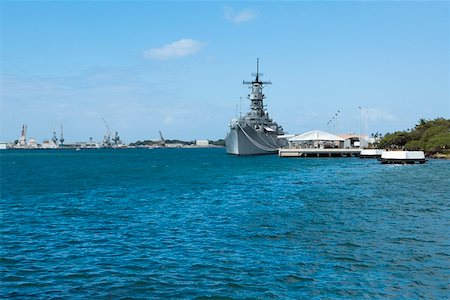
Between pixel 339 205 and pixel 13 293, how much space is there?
29.1 m

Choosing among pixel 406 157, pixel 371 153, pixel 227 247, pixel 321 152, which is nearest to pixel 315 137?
pixel 321 152

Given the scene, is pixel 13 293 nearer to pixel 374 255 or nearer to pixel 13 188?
pixel 374 255

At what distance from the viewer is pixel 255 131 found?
156 m

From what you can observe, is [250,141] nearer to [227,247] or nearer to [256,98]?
[256,98]

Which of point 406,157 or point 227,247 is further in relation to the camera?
point 406,157

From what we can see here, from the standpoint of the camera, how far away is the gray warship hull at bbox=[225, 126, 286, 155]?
150 meters

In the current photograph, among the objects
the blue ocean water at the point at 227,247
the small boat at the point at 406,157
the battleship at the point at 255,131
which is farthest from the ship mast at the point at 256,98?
the blue ocean water at the point at 227,247

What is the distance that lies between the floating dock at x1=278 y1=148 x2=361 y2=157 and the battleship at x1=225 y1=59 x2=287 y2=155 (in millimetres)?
12964

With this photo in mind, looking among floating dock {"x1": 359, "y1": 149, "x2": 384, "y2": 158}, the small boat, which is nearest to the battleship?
floating dock {"x1": 359, "y1": 149, "x2": 384, "y2": 158}

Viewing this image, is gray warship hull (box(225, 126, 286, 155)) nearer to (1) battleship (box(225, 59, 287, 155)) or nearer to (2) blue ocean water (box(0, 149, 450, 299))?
(1) battleship (box(225, 59, 287, 155))

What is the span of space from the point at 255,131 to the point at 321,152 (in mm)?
24815

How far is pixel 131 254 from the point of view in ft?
71.3

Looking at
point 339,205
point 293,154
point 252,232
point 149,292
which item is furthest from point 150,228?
point 293,154

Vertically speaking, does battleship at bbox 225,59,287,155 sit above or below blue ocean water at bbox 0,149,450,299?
above
